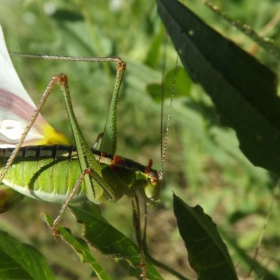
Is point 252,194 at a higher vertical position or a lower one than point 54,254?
higher

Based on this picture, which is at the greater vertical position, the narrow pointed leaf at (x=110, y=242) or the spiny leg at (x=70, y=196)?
the spiny leg at (x=70, y=196)

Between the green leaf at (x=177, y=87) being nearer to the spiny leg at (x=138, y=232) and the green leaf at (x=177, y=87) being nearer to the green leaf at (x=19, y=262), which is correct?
the spiny leg at (x=138, y=232)

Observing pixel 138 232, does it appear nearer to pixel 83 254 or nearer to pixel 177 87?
pixel 83 254

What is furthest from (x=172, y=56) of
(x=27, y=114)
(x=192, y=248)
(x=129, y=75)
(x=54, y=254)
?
(x=192, y=248)

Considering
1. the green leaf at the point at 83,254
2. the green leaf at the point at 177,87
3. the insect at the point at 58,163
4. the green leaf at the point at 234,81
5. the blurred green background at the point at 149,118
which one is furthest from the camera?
the blurred green background at the point at 149,118

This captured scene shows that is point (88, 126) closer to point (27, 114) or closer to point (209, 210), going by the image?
point (209, 210)

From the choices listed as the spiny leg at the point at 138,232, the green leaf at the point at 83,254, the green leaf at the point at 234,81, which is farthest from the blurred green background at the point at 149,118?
the green leaf at the point at 83,254
